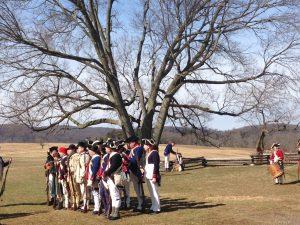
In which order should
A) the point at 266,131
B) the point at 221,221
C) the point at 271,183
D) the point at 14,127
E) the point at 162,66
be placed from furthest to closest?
1. the point at 266,131
2. the point at 162,66
3. the point at 14,127
4. the point at 271,183
5. the point at 221,221

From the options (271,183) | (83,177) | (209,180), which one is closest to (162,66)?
(209,180)

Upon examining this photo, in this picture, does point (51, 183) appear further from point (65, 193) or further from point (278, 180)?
point (278, 180)

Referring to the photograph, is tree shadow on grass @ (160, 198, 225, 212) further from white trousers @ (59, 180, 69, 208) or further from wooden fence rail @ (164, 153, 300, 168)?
wooden fence rail @ (164, 153, 300, 168)

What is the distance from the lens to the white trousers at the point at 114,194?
13297 mm

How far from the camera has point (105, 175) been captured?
1342cm

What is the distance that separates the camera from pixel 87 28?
86.8ft

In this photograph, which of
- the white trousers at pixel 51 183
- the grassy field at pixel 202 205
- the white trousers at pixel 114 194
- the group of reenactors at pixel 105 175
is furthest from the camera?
the white trousers at pixel 51 183

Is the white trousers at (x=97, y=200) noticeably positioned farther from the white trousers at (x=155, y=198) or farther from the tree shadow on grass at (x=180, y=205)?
the tree shadow on grass at (x=180, y=205)

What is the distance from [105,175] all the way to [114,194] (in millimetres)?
553

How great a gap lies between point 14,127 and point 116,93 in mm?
5587

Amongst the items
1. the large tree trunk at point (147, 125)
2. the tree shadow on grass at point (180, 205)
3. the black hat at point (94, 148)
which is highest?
the large tree trunk at point (147, 125)

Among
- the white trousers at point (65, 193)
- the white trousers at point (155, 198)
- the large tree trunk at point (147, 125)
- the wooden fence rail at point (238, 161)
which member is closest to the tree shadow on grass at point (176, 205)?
the white trousers at point (155, 198)

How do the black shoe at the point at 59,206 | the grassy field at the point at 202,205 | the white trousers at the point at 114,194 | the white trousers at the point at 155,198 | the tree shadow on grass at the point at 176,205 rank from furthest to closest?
the black shoe at the point at 59,206
the tree shadow on grass at the point at 176,205
the white trousers at the point at 155,198
the white trousers at the point at 114,194
the grassy field at the point at 202,205

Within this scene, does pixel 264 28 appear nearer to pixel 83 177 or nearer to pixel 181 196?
pixel 181 196
